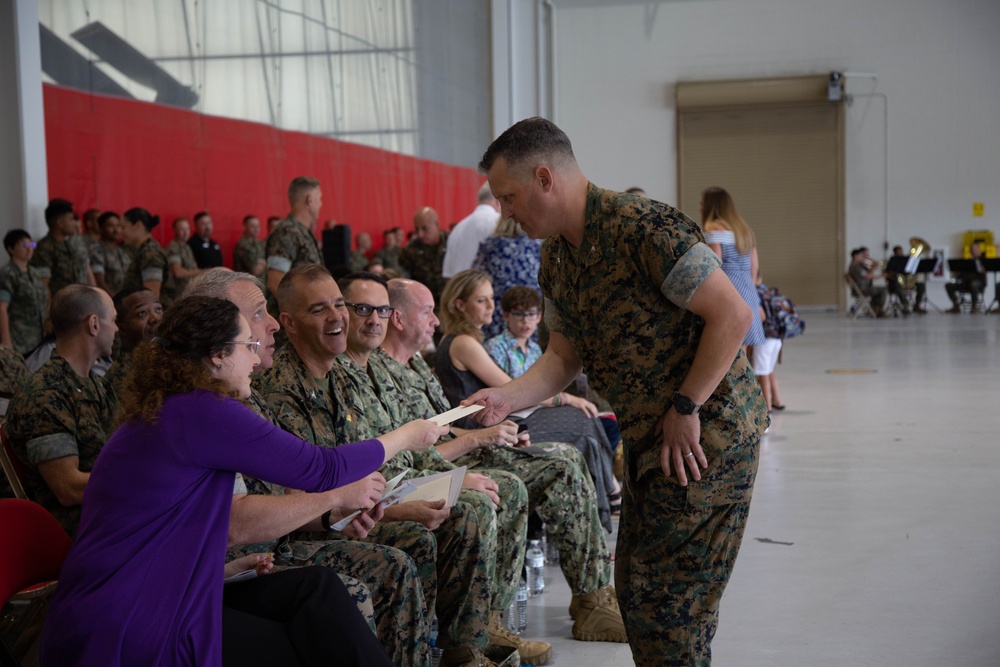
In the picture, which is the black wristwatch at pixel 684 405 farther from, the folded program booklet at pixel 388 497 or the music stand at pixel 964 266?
the music stand at pixel 964 266

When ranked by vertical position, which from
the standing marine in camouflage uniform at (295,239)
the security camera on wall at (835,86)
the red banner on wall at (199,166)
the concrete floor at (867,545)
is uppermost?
the security camera on wall at (835,86)

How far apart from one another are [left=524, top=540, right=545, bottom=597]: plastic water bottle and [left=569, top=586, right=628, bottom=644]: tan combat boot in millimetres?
416

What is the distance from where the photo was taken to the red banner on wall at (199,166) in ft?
25.5

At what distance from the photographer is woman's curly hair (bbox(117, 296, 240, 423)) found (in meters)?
1.91

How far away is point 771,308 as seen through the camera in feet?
25.6

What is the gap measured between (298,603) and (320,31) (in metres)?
10.5

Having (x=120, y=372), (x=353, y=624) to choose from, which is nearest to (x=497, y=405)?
(x=353, y=624)

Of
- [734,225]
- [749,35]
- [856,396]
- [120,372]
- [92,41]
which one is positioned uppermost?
[749,35]

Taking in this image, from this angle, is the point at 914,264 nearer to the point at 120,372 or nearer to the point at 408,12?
the point at 408,12

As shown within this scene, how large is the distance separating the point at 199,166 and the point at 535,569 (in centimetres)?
663

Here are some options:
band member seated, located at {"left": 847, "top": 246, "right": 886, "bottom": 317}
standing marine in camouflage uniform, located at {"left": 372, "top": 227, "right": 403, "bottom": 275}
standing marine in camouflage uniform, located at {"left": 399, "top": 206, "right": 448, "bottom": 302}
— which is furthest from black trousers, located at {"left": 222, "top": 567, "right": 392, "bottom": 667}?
band member seated, located at {"left": 847, "top": 246, "right": 886, "bottom": 317}

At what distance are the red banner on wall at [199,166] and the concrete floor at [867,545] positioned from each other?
5406 mm

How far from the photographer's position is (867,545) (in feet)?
14.1

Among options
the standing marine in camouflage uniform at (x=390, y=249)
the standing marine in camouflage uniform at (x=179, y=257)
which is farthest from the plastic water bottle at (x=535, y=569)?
the standing marine in camouflage uniform at (x=390, y=249)
